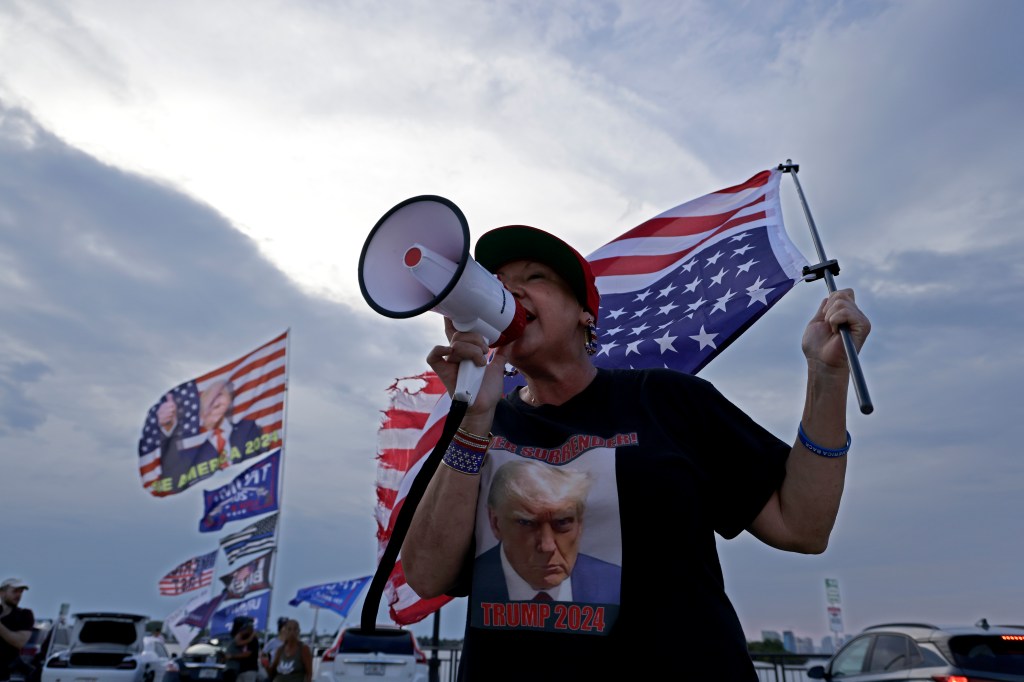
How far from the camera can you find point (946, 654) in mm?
6078

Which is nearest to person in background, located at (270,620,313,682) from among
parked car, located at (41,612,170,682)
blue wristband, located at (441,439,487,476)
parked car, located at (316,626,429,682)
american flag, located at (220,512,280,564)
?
parked car, located at (316,626,429,682)

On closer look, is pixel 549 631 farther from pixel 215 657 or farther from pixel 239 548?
pixel 239 548

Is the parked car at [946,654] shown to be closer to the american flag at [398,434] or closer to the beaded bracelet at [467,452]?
the american flag at [398,434]

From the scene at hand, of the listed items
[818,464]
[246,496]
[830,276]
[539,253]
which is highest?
[246,496]

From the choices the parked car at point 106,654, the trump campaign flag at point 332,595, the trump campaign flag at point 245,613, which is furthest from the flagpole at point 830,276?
the trump campaign flag at point 332,595

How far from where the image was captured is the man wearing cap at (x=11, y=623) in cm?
810

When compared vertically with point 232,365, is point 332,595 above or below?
below

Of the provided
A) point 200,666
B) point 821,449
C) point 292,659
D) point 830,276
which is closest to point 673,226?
point 830,276

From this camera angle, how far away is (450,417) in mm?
1563

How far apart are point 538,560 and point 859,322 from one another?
0.97m

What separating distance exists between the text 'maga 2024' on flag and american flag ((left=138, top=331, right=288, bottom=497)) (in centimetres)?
1164

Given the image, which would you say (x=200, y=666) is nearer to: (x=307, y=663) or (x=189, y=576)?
(x=307, y=663)

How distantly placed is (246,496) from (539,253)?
14782mm

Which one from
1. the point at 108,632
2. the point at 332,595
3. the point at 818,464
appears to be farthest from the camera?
the point at 332,595
